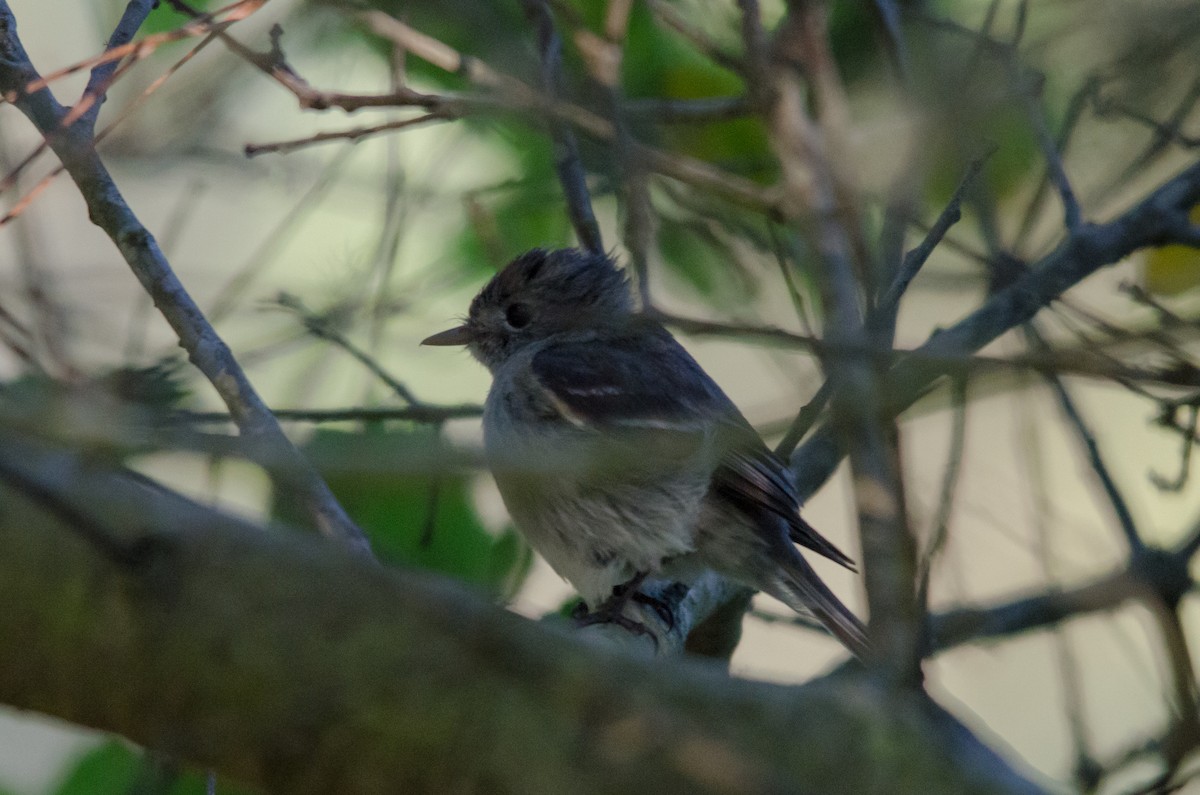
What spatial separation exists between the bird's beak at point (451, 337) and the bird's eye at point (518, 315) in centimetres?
17

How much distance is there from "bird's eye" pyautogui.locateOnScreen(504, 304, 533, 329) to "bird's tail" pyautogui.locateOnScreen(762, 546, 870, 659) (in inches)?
55.8

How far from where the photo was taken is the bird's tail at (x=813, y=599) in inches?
157

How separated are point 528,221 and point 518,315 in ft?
1.31

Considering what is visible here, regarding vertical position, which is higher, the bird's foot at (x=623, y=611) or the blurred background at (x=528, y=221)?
the blurred background at (x=528, y=221)

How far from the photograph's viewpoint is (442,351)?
526cm

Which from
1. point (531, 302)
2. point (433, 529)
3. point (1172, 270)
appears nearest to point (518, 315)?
point (531, 302)

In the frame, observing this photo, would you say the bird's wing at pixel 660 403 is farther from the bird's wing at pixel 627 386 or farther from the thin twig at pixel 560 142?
the thin twig at pixel 560 142

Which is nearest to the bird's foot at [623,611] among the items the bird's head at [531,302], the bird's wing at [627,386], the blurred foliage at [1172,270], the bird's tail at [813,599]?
the bird's tail at [813,599]

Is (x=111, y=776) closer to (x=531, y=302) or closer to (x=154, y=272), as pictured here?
(x=154, y=272)

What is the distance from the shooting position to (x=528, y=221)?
16.1ft

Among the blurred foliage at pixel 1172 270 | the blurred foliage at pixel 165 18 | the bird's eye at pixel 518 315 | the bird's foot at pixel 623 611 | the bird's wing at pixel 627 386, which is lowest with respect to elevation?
the bird's foot at pixel 623 611

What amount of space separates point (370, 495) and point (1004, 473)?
11.0ft

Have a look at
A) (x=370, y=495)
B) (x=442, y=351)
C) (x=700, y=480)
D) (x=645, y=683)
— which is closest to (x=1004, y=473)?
(x=700, y=480)

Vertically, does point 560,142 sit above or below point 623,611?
above
